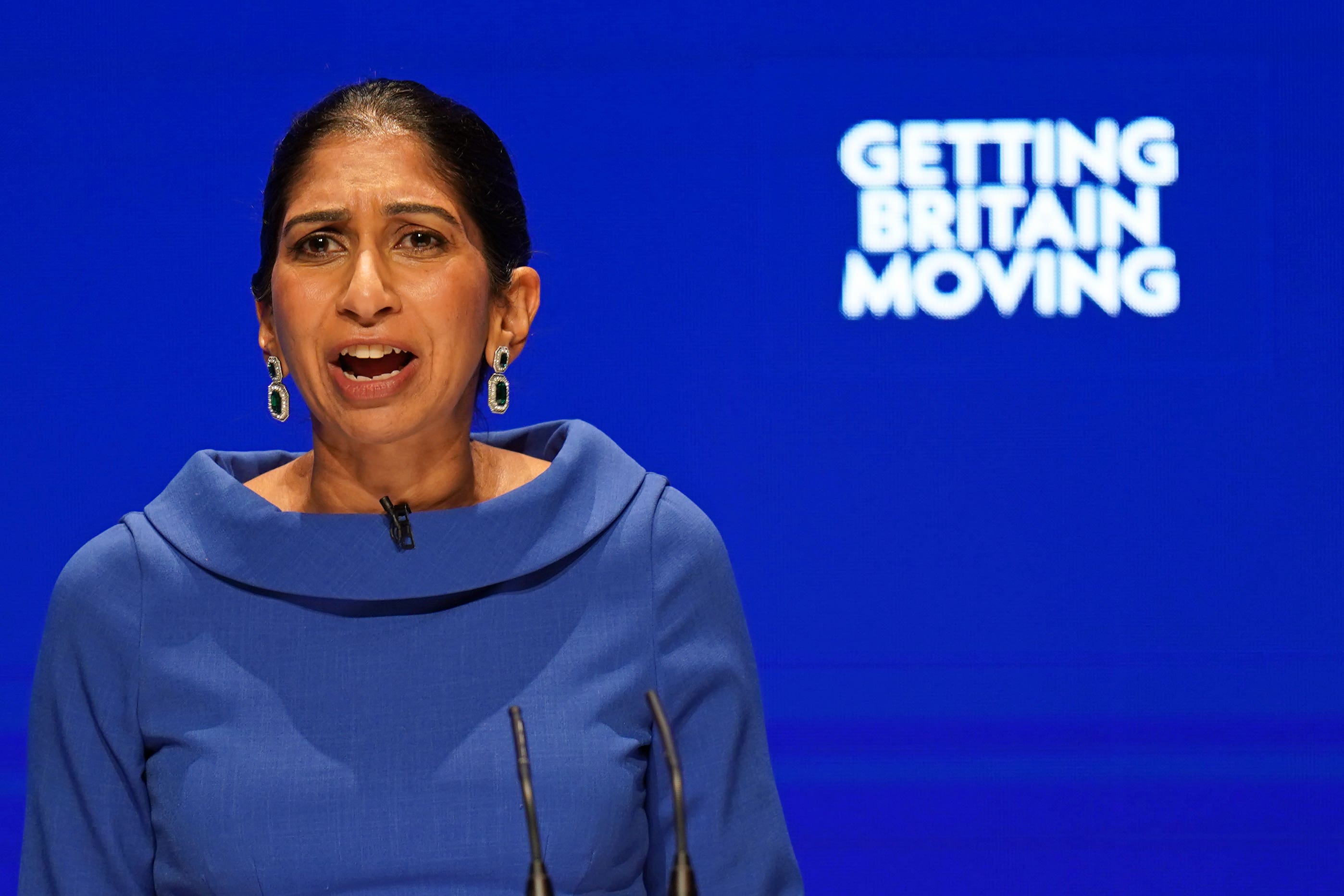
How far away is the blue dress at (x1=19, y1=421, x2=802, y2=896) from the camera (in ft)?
4.11

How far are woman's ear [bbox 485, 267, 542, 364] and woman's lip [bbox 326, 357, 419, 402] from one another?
135mm

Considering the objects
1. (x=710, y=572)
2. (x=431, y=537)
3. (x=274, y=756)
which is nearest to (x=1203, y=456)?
(x=710, y=572)

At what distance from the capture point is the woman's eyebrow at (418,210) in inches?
51.5

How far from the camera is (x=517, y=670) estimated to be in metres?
1.32

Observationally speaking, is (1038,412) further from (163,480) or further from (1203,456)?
(163,480)

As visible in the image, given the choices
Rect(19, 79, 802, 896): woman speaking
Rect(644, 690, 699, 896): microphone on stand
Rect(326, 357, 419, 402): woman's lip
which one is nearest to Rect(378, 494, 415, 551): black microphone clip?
Rect(19, 79, 802, 896): woman speaking

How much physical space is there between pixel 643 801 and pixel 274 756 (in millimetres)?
305

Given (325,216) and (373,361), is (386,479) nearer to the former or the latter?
(373,361)

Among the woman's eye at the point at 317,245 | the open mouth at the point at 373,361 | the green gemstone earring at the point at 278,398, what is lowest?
the green gemstone earring at the point at 278,398

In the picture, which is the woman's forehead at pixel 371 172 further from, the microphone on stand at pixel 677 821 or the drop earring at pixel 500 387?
the microphone on stand at pixel 677 821

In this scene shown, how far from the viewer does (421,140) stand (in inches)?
53.2

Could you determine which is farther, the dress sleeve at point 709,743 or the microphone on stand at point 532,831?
the dress sleeve at point 709,743

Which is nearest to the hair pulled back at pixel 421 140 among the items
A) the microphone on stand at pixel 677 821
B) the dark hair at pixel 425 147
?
the dark hair at pixel 425 147

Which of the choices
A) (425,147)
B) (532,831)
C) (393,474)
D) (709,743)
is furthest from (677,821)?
(425,147)
